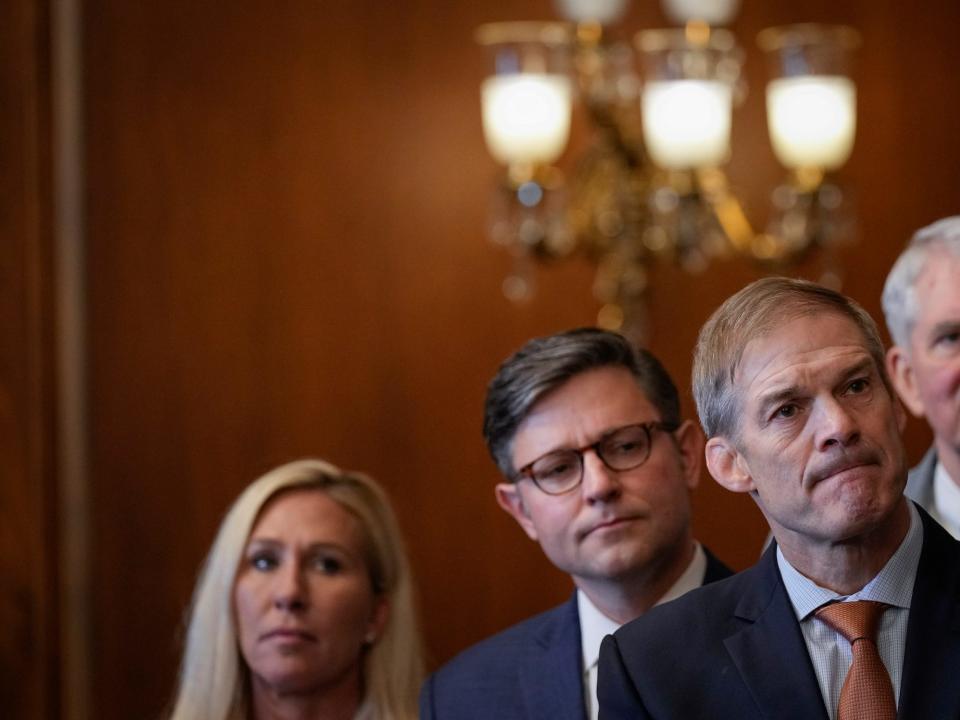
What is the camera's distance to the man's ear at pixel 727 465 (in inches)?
82.4

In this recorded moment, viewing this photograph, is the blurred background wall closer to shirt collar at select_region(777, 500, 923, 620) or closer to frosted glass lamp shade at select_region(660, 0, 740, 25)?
frosted glass lamp shade at select_region(660, 0, 740, 25)

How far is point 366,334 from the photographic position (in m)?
5.64

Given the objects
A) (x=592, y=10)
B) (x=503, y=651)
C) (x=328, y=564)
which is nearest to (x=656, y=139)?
(x=592, y=10)

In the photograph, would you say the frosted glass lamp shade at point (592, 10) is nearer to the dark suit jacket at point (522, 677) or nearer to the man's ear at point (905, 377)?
the man's ear at point (905, 377)

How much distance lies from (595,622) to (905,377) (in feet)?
2.41

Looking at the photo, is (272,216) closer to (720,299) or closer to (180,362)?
(180,362)

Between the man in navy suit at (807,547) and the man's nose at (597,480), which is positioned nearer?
the man in navy suit at (807,547)

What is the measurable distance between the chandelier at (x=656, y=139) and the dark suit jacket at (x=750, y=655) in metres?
2.56

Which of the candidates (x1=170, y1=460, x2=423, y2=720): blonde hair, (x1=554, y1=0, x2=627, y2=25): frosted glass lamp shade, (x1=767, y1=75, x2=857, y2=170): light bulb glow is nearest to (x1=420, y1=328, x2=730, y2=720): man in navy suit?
(x1=170, y1=460, x2=423, y2=720): blonde hair

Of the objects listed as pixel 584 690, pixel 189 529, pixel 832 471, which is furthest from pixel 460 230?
pixel 832 471

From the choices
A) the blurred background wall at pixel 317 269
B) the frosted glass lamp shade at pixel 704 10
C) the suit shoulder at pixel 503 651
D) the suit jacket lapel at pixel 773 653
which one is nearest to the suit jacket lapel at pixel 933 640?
the suit jacket lapel at pixel 773 653

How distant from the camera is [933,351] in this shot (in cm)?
288

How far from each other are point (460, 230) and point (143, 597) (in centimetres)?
166

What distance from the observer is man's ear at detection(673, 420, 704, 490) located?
2.89 meters
